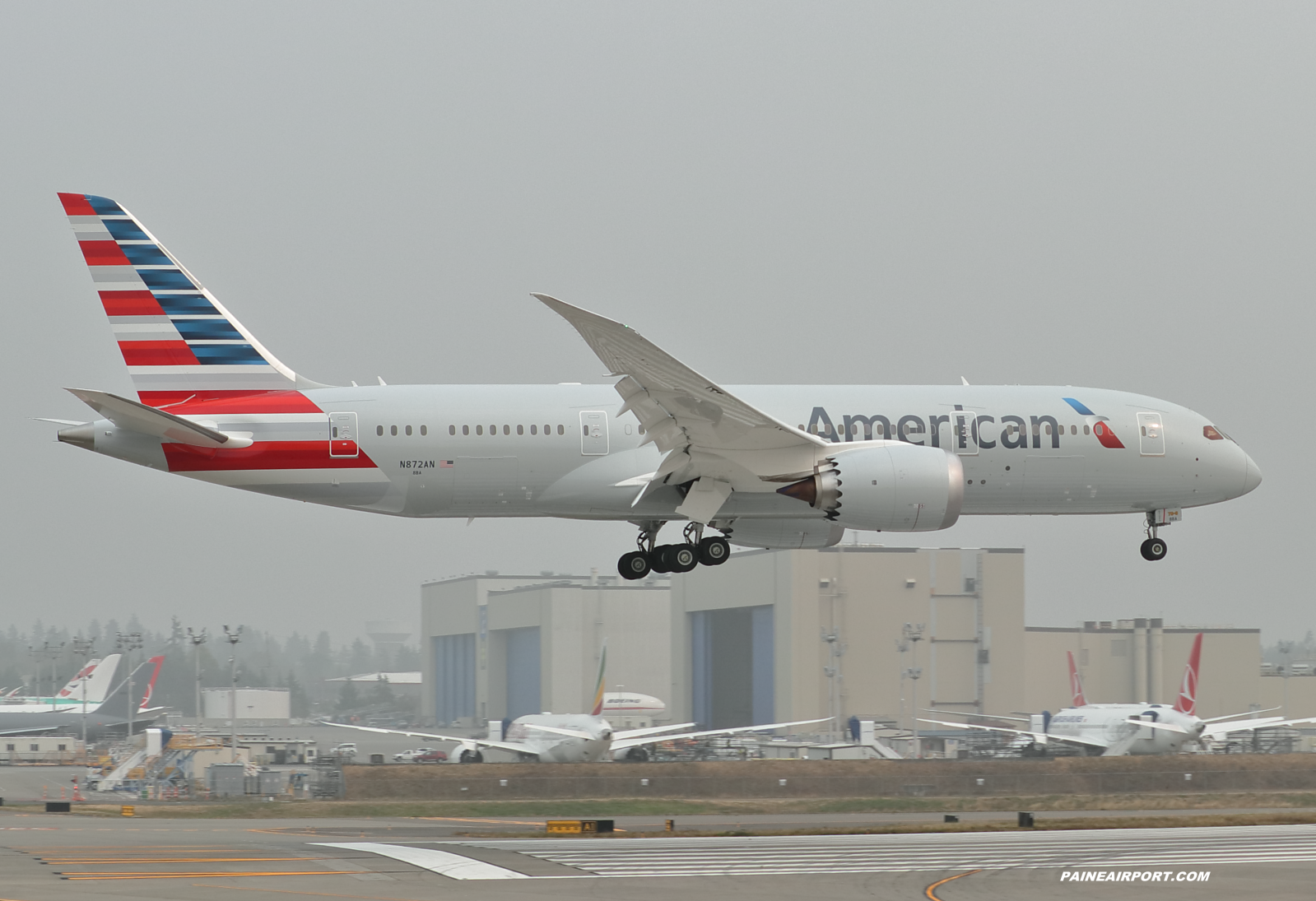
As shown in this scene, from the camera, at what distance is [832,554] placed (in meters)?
99.2

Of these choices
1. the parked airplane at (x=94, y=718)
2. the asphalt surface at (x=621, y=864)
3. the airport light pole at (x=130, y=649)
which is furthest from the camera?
the parked airplane at (x=94, y=718)

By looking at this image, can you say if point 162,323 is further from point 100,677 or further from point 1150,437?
point 100,677

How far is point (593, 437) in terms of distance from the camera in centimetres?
3312

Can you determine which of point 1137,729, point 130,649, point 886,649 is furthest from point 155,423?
point 886,649

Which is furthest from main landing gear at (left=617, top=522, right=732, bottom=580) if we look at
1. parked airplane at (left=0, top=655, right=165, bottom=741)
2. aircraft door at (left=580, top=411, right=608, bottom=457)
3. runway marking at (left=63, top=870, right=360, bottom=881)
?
parked airplane at (left=0, top=655, right=165, bottom=741)

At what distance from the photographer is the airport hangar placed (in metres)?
98.5

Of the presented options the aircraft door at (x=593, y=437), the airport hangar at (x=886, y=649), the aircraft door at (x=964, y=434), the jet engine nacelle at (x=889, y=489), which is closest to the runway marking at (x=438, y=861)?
the aircraft door at (x=593, y=437)

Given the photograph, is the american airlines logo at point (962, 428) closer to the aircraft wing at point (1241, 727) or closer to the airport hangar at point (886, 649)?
the aircraft wing at point (1241, 727)

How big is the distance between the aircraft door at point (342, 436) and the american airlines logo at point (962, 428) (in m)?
10.0

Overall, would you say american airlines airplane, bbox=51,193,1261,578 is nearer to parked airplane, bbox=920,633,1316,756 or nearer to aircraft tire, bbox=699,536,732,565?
aircraft tire, bbox=699,536,732,565

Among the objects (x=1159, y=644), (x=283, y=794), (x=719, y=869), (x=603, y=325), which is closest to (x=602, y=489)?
(x=603, y=325)

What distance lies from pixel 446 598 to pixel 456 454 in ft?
370

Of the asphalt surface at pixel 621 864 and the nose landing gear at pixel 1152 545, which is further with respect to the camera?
the nose landing gear at pixel 1152 545

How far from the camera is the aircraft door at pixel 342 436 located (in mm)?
32062
